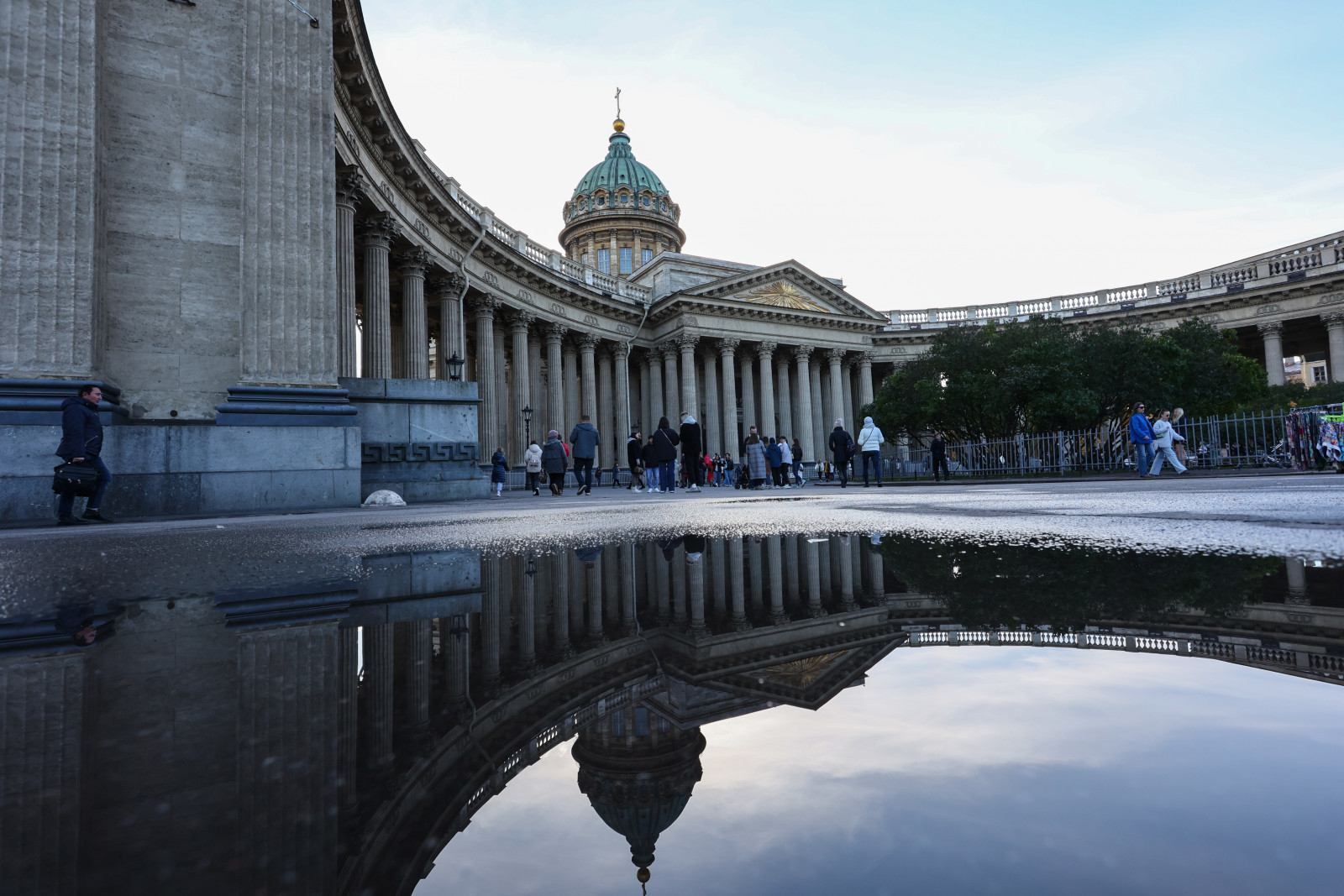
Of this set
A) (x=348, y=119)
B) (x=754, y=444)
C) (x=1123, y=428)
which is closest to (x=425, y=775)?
(x=348, y=119)

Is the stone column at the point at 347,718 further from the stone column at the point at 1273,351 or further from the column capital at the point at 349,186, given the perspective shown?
the stone column at the point at 1273,351

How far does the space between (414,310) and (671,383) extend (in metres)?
18.7

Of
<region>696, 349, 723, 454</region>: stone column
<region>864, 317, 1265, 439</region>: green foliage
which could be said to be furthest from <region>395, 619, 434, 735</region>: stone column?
<region>696, 349, 723, 454</region>: stone column

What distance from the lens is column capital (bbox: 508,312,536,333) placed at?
29.9 m

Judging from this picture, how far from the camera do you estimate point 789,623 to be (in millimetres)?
1636

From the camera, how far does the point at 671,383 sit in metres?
39.1

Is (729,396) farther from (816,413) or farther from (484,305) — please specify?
(484,305)

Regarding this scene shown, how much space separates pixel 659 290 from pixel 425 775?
39892 millimetres

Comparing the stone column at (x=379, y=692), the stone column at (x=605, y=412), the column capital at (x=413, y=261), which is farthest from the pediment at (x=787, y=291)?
the stone column at (x=379, y=692)

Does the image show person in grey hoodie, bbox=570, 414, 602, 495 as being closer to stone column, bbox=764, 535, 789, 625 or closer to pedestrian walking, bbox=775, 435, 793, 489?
pedestrian walking, bbox=775, 435, 793, 489

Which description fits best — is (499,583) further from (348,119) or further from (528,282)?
(528,282)

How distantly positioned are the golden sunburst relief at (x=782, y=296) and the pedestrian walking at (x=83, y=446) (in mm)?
34191

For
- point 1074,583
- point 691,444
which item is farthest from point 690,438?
point 1074,583

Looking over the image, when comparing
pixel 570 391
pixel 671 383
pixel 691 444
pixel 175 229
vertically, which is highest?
pixel 671 383
